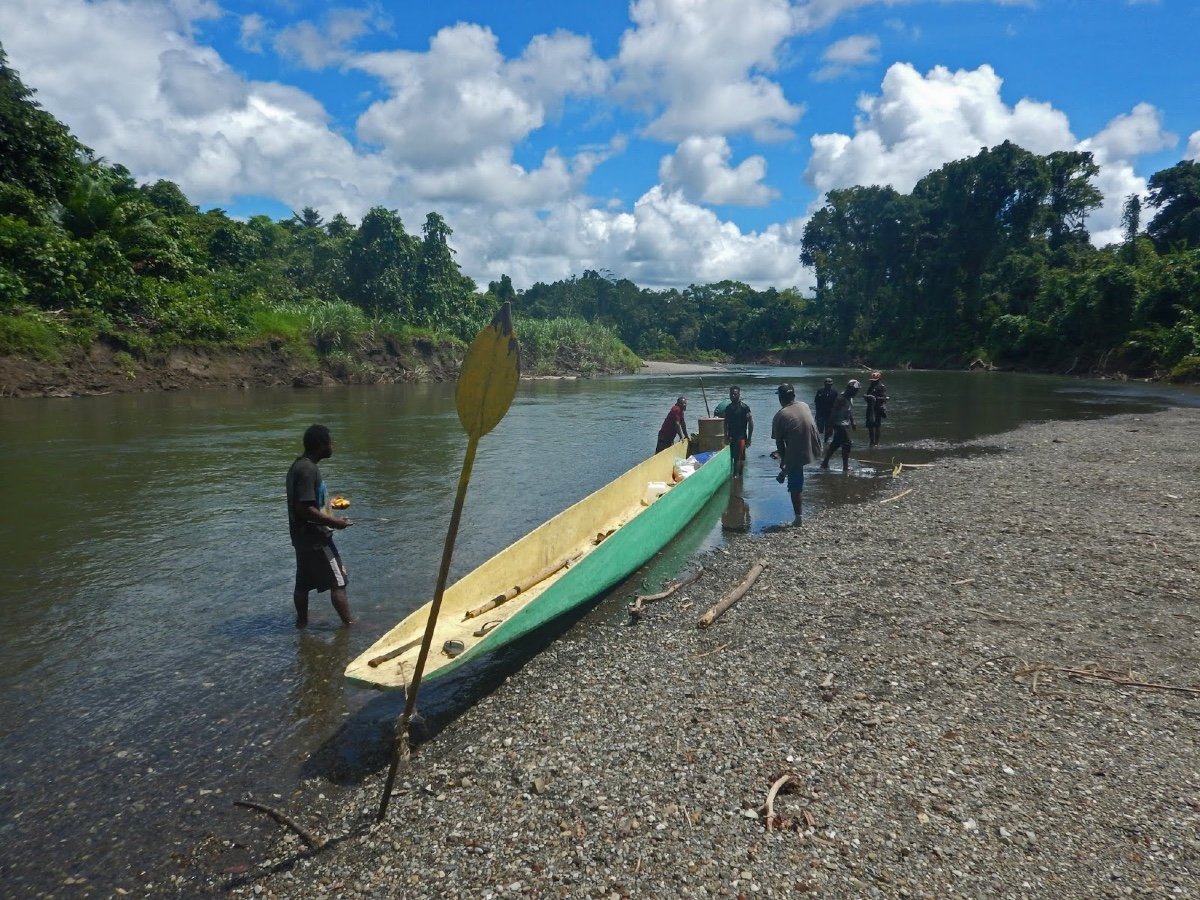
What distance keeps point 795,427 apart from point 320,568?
659 centimetres

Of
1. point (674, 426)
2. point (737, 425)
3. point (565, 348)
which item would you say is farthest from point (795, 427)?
point (565, 348)

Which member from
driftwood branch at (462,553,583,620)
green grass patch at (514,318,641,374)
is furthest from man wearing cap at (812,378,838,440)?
green grass patch at (514,318,641,374)

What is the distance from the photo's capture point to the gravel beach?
3.67 meters

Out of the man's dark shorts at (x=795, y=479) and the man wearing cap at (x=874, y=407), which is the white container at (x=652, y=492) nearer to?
the man's dark shorts at (x=795, y=479)

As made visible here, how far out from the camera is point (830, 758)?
4.55 meters

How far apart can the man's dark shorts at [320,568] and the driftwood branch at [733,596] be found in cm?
340

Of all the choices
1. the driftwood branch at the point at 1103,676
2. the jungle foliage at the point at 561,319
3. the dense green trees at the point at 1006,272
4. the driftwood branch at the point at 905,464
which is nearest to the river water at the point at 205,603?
the driftwood branch at the point at 905,464

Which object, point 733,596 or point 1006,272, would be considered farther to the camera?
point 1006,272

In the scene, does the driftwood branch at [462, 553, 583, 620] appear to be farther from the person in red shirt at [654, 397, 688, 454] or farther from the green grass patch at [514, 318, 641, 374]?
the green grass patch at [514, 318, 641, 374]

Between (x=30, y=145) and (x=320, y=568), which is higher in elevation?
(x=30, y=145)

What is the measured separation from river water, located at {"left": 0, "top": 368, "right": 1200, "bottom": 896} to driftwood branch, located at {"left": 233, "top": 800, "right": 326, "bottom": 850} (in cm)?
7

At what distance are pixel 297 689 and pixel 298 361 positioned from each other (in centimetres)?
3725

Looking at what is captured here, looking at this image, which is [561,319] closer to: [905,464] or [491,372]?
[905,464]

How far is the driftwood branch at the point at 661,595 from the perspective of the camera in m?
7.39
